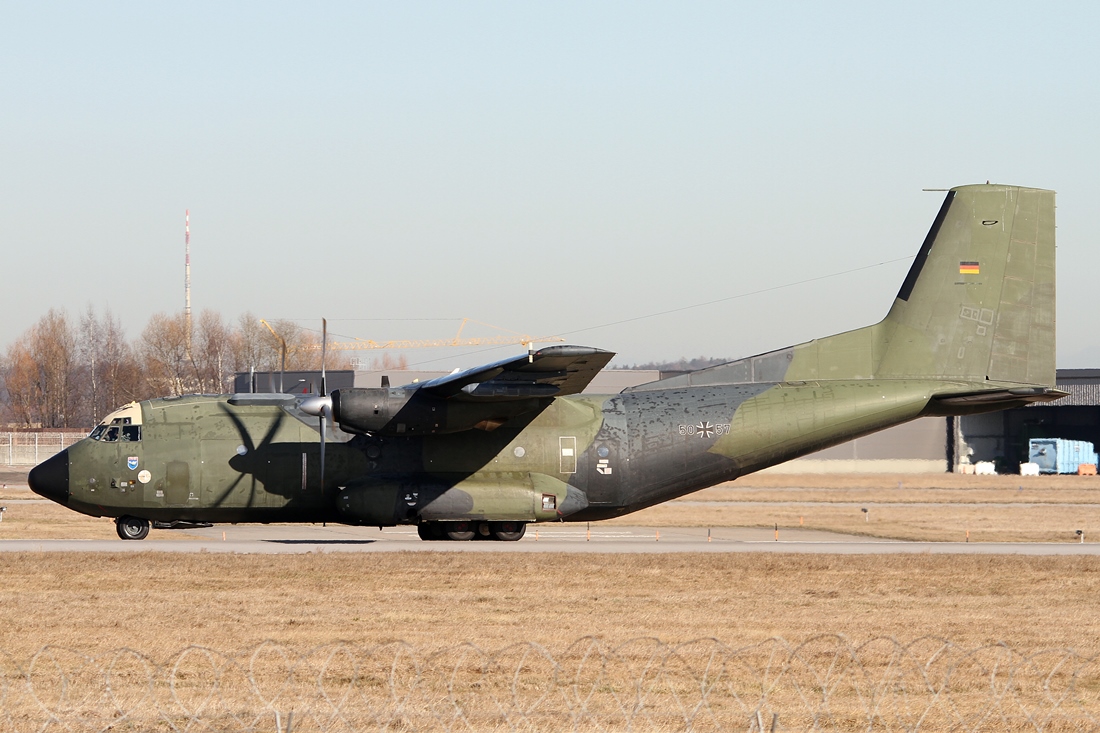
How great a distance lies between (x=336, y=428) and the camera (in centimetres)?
2742

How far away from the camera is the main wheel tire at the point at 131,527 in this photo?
28.8m

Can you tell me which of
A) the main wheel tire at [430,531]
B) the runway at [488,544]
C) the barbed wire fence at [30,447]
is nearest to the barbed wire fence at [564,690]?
the runway at [488,544]

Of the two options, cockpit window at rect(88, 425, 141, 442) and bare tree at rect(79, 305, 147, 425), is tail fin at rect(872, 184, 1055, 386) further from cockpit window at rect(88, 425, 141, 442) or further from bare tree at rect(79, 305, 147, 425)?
bare tree at rect(79, 305, 147, 425)

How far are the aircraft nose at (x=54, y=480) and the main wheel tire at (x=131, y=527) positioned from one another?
5.95 feet

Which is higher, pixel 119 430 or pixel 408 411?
pixel 408 411

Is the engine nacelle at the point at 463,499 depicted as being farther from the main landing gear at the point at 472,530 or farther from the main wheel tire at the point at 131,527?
the main wheel tire at the point at 131,527

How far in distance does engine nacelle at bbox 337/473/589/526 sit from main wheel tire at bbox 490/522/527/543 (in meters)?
1.96

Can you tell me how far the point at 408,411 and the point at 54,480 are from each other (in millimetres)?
8749

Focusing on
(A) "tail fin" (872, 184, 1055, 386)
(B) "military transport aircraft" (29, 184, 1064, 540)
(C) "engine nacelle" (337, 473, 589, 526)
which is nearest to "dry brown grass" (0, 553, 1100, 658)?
(C) "engine nacelle" (337, 473, 589, 526)

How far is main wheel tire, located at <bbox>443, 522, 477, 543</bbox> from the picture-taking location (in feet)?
95.5

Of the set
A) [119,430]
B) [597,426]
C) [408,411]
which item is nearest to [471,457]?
[408,411]

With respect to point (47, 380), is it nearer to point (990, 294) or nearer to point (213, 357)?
point (213, 357)

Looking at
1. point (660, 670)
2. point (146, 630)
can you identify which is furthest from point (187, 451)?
point (660, 670)

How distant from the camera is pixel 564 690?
1440 centimetres
